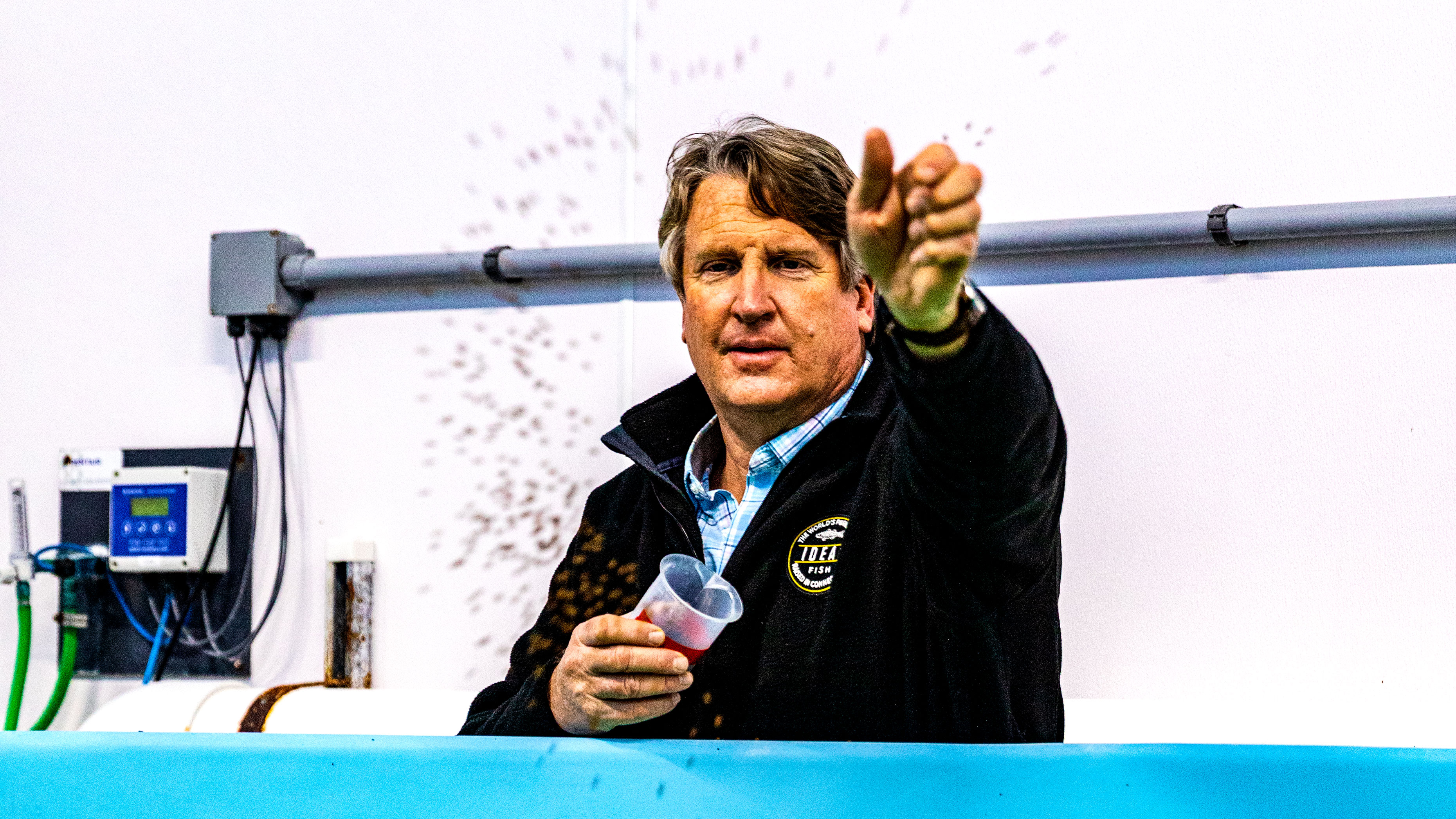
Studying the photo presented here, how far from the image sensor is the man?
0.75m

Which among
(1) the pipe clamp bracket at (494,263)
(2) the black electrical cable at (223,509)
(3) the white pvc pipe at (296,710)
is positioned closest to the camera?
(3) the white pvc pipe at (296,710)

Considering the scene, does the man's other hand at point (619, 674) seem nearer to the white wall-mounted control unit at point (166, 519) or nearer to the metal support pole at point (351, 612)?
the metal support pole at point (351, 612)

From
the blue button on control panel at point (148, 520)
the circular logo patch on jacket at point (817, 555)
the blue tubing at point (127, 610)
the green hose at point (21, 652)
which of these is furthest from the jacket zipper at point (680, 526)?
the green hose at point (21, 652)

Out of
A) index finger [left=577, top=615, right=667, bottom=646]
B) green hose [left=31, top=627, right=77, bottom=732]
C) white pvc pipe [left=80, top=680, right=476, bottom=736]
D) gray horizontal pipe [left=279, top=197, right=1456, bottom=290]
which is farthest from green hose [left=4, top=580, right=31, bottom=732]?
index finger [left=577, top=615, right=667, bottom=646]

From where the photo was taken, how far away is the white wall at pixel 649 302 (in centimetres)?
130

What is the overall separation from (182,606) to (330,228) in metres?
0.57

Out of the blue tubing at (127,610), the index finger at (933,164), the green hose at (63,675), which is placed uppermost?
the index finger at (933,164)

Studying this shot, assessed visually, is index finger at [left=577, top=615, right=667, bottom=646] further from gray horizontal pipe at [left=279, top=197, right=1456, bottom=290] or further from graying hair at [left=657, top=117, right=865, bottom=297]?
gray horizontal pipe at [left=279, top=197, right=1456, bottom=290]

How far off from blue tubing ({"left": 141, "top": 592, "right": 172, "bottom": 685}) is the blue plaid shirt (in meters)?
0.93

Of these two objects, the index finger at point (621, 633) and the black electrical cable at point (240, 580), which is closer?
→ the index finger at point (621, 633)

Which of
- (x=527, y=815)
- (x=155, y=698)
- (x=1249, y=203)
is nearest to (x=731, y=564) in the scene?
(x=527, y=815)

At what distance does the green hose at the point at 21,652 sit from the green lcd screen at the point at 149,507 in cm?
20

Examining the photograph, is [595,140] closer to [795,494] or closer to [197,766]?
[795,494]

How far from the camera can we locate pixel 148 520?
172 cm
